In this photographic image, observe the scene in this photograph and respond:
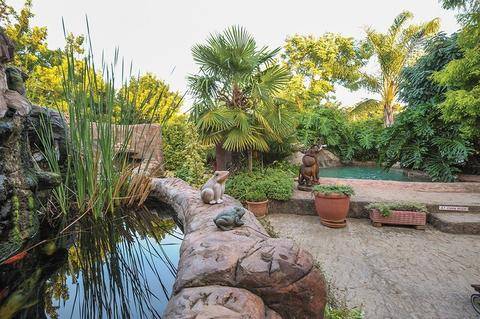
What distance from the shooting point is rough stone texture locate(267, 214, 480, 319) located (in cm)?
199

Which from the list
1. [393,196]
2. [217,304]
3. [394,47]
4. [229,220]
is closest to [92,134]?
[229,220]

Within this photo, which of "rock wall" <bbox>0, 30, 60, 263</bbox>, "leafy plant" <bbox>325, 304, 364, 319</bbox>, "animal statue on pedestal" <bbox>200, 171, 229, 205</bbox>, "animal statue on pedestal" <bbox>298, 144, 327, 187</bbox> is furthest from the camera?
"animal statue on pedestal" <bbox>298, 144, 327, 187</bbox>

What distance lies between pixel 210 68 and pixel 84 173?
333cm

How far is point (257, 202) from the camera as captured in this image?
4.24m

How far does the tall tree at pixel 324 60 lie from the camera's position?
1486 centimetres

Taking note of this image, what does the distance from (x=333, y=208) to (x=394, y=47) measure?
1093cm

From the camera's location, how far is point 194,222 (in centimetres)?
204

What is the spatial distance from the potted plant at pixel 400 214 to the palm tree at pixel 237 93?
2.09m

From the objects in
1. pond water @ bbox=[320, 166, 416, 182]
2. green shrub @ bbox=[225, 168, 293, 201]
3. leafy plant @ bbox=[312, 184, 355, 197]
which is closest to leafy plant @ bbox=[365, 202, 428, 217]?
leafy plant @ bbox=[312, 184, 355, 197]

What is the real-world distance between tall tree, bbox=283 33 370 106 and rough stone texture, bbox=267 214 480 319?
39.3 ft

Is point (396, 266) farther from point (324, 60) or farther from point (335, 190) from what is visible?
point (324, 60)

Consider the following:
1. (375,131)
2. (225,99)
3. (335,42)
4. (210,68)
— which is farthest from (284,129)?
(335,42)

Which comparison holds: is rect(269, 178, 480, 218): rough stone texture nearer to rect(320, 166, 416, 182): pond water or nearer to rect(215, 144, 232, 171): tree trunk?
rect(215, 144, 232, 171): tree trunk

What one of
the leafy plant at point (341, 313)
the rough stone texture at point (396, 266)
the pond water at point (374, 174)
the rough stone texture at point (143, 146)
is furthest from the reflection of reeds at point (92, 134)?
the pond water at point (374, 174)
